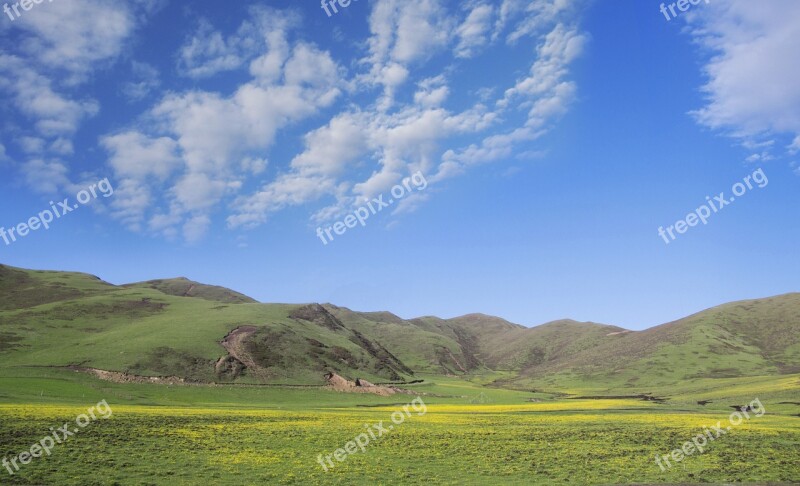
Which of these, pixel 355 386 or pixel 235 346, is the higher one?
pixel 235 346

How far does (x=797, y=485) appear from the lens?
28.6 m

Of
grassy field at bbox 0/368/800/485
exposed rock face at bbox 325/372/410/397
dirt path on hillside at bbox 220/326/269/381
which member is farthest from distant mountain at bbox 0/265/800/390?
grassy field at bbox 0/368/800/485

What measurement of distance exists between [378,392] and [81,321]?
303 feet

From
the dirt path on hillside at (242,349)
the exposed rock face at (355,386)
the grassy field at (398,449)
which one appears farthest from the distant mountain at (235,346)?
the grassy field at (398,449)

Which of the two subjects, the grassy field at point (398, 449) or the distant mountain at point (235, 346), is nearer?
the grassy field at point (398, 449)

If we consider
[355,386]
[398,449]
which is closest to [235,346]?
→ [355,386]

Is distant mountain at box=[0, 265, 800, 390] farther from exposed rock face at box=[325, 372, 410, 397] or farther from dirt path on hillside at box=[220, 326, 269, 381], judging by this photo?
exposed rock face at box=[325, 372, 410, 397]

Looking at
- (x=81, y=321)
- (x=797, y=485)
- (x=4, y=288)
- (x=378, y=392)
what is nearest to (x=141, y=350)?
(x=81, y=321)

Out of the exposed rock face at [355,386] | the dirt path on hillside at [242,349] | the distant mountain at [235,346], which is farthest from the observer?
the exposed rock face at [355,386]

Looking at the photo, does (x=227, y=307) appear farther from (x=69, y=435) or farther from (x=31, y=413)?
(x=69, y=435)

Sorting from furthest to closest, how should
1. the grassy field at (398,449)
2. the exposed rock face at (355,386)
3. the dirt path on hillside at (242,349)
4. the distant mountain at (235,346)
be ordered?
1. the exposed rock face at (355,386)
2. the dirt path on hillside at (242,349)
3. the distant mountain at (235,346)
4. the grassy field at (398,449)

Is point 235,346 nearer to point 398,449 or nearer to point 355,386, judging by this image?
point 355,386

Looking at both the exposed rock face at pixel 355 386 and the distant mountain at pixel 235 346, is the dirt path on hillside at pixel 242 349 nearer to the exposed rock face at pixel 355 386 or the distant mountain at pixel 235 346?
the distant mountain at pixel 235 346

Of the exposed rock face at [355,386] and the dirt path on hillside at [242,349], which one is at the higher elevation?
the dirt path on hillside at [242,349]
